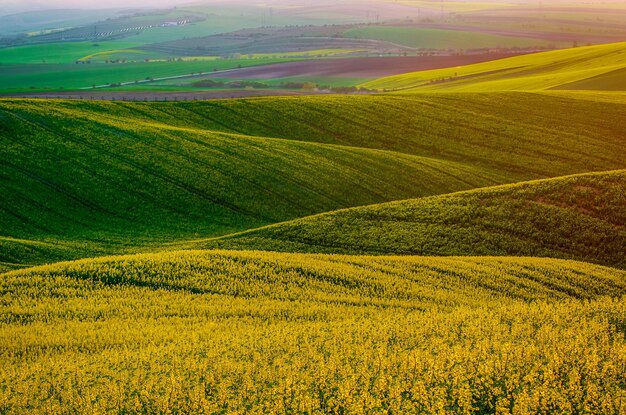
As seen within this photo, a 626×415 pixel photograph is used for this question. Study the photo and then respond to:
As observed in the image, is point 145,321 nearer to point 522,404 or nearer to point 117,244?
point 522,404

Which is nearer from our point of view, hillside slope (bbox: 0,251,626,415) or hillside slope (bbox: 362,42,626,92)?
hillside slope (bbox: 0,251,626,415)

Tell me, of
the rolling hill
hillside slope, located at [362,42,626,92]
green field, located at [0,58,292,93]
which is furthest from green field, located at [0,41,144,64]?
the rolling hill

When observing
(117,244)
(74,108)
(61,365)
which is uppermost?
(74,108)

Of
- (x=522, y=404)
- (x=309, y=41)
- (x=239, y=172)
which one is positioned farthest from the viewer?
(x=309, y=41)

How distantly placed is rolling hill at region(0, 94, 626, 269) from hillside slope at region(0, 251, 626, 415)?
419 inches

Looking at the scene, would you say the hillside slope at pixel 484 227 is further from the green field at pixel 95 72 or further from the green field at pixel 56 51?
the green field at pixel 56 51

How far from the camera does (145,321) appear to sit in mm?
20297

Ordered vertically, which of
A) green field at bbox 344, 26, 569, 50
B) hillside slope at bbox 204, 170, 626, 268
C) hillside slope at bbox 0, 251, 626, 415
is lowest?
hillside slope at bbox 204, 170, 626, 268

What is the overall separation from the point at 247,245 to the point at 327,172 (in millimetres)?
17966

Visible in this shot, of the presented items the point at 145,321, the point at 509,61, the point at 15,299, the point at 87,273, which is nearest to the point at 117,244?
the point at 87,273

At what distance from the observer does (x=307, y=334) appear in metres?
17.5

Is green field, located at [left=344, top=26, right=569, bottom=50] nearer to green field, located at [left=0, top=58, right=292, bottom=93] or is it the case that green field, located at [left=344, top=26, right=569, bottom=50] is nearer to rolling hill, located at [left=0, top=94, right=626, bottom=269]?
green field, located at [left=0, top=58, right=292, bottom=93]

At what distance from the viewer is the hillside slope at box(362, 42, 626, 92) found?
293ft

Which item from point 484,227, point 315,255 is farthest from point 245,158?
point 315,255
